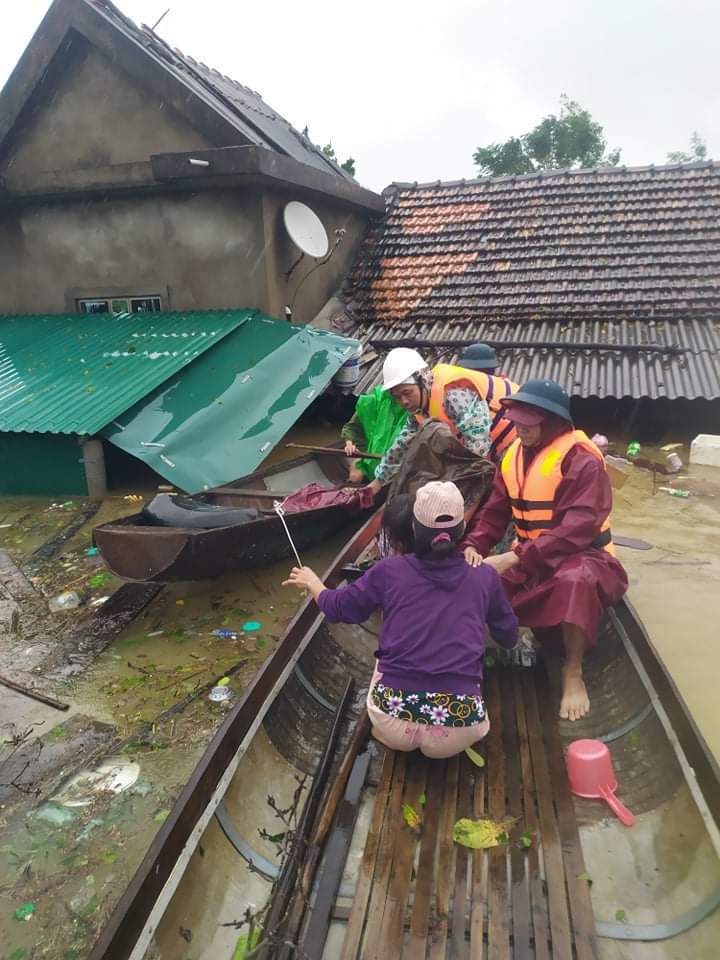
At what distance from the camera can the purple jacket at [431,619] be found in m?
2.65

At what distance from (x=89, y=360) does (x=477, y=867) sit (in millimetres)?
8435

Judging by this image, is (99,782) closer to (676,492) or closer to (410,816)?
(410,816)

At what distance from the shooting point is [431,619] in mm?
2646

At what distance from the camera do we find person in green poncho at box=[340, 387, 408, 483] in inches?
232

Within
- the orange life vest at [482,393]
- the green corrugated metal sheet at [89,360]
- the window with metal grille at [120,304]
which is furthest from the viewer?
the window with metal grille at [120,304]

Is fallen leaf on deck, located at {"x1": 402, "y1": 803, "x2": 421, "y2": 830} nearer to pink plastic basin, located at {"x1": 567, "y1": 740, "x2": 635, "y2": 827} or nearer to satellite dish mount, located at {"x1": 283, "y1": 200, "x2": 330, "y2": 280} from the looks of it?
pink plastic basin, located at {"x1": 567, "y1": 740, "x2": 635, "y2": 827}

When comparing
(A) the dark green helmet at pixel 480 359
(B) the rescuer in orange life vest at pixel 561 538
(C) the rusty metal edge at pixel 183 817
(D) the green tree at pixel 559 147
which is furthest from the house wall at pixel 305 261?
(D) the green tree at pixel 559 147

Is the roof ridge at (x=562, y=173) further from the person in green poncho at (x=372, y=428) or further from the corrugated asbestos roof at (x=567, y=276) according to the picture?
the person in green poncho at (x=372, y=428)

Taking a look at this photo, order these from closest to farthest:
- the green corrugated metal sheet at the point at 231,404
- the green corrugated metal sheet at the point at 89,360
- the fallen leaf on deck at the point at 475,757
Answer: the fallen leaf on deck at the point at 475,757 < the green corrugated metal sheet at the point at 231,404 < the green corrugated metal sheet at the point at 89,360

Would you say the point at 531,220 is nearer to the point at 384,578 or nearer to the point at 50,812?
the point at 384,578

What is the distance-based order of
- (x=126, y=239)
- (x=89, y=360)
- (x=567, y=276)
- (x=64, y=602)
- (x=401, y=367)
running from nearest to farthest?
1. (x=401, y=367)
2. (x=64, y=602)
3. (x=89, y=360)
4. (x=126, y=239)
5. (x=567, y=276)

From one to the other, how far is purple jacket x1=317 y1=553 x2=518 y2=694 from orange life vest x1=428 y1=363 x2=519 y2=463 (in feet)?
6.86

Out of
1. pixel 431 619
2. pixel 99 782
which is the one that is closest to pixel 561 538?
pixel 431 619

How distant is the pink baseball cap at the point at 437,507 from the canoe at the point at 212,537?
2729 millimetres
